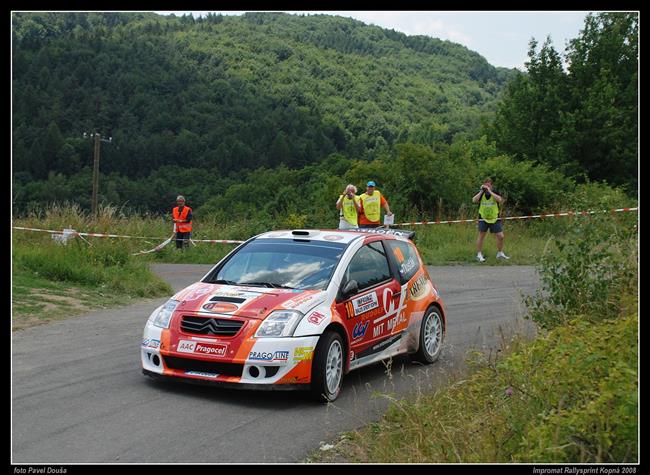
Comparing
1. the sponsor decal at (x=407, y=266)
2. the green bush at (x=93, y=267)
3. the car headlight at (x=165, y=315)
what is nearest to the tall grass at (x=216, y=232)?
the green bush at (x=93, y=267)

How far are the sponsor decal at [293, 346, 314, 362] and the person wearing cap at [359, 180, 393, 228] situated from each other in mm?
11143

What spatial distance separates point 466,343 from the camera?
11.1m

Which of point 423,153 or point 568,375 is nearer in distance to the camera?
point 568,375

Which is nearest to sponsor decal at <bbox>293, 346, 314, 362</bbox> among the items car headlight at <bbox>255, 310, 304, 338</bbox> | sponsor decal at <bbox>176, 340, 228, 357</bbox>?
car headlight at <bbox>255, 310, 304, 338</bbox>

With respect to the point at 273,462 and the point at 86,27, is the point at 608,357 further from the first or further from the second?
the point at 86,27

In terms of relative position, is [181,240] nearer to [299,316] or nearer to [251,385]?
[299,316]

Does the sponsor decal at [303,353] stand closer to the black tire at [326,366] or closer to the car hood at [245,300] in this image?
the black tire at [326,366]

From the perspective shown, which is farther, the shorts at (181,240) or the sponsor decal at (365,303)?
the shorts at (181,240)

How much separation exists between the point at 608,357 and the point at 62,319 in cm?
884

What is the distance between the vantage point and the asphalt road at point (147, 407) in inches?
253

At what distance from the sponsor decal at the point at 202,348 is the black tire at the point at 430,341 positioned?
9.67ft

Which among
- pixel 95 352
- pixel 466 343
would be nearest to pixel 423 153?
pixel 466 343

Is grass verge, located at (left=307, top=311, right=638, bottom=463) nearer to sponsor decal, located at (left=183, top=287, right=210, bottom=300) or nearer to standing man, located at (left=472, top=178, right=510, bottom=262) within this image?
sponsor decal, located at (left=183, top=287, right=210, bottom=300)

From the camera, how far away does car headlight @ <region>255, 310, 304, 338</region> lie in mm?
7961
